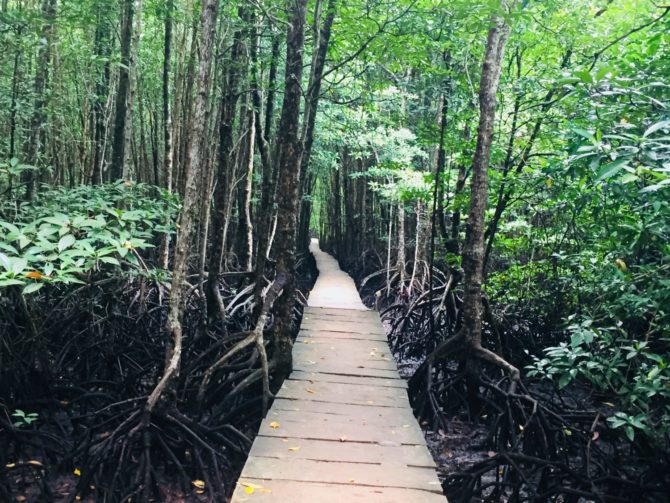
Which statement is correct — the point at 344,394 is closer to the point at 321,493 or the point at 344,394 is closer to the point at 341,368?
the point at 341,368

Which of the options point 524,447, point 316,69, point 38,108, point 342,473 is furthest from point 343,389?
point 38,108

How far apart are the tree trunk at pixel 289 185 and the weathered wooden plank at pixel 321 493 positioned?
1839 mm

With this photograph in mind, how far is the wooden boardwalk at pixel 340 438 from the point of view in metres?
2.70

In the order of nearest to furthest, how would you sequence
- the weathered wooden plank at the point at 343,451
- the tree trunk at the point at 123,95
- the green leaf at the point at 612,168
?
the green leaf at the point at 612,168 → the weathered wooden plank at the point at 343,451 → the tree trunk at the point at 123,95

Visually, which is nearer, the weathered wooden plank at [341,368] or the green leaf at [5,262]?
the green leaf at [5,262]

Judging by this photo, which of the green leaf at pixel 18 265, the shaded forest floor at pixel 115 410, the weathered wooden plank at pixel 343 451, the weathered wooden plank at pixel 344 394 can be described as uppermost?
the green leaf at pixel 18 265

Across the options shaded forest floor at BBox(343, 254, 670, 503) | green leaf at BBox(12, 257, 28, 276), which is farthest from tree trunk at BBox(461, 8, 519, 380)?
green leaf at BBox(12, 257, 28, 276)

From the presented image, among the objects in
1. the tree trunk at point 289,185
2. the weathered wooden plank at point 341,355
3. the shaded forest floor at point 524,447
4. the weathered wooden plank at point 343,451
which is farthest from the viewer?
the weathered wooden plank at point 341,355

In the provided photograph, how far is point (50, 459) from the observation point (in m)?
4.26

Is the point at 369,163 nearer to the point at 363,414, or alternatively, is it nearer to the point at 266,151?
the point at 266,151

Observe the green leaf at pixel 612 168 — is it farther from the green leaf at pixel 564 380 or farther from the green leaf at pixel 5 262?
the green leaf at pixel 5 262

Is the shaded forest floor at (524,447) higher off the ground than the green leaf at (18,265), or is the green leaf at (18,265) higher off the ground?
the green leaf at (18,265)

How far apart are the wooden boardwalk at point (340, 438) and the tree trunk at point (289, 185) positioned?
0.97 ft

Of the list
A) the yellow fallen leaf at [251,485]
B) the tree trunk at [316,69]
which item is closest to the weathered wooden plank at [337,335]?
the tree trunk at [316,69]
